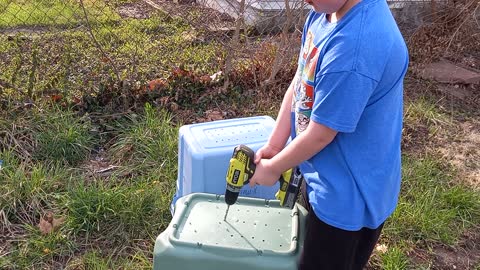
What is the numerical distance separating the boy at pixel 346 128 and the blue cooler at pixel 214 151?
1.45 feet

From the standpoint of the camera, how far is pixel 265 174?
1.77 m

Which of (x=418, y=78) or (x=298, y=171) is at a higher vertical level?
(x=298, y=171)

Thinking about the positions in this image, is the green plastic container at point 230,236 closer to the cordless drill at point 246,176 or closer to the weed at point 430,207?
the cordless drill at point 246,176

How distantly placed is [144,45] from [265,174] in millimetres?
3501

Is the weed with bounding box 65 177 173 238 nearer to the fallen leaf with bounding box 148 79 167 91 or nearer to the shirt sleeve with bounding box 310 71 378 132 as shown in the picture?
the fallen leaf with bounding box 148 79 167 91

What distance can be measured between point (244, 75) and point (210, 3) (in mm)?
2600

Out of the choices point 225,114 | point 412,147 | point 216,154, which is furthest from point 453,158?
point 216,154

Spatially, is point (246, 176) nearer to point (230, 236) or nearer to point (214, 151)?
point (230, 236)

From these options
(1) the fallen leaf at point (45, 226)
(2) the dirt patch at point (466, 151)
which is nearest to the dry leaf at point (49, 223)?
(1) the fallen leaf at point (45, 226)

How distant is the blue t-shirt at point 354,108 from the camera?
1.48 m

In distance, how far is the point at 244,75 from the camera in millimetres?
4133

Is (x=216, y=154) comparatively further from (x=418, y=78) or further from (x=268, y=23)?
(x=268, y=23)

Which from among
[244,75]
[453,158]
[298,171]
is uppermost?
[298,171]

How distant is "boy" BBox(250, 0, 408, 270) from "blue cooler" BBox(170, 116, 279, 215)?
44cm
